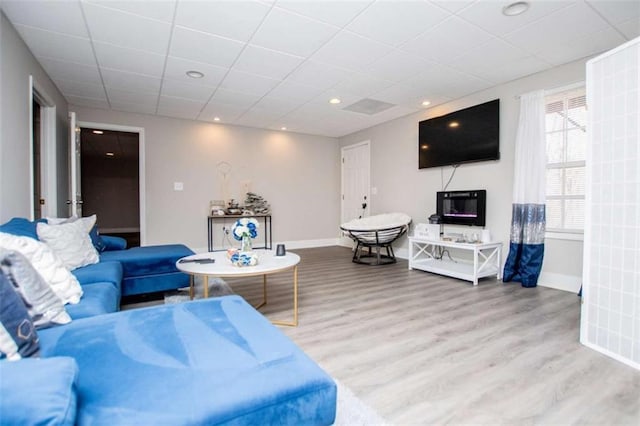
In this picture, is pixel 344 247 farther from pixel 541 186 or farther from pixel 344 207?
pixel 541 186

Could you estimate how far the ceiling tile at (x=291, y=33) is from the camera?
260cm

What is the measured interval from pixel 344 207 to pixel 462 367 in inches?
210

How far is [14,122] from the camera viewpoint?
8.68ft

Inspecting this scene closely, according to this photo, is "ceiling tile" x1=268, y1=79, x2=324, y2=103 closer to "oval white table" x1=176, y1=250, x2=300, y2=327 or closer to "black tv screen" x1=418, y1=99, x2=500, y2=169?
"black tv screen" x1=418, y1=99, x2=500, y2=169

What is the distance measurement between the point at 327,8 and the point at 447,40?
124 centimetres

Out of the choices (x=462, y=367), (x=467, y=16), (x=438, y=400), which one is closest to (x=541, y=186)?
(x=467, y=16)

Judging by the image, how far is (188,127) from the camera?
5660 mm

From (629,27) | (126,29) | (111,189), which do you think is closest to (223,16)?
(126,29)

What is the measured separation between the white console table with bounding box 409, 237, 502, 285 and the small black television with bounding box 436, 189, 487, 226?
1.40 feet

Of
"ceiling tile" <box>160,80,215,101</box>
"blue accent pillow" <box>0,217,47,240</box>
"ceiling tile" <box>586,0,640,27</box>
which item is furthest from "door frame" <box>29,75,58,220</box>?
"ceiling tile" <box>586,0,640,27</box>

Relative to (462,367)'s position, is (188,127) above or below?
above

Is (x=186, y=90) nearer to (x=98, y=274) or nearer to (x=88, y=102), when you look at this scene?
(x=88, y=102)

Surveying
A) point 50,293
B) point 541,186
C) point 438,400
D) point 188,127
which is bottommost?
point 438,400

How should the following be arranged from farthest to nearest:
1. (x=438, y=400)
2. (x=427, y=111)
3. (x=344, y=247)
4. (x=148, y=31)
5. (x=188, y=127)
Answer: (x=344, y=247), (x=188, y=127), (x=427, y=111), (x=148, y=31), (x=438, y=400)
